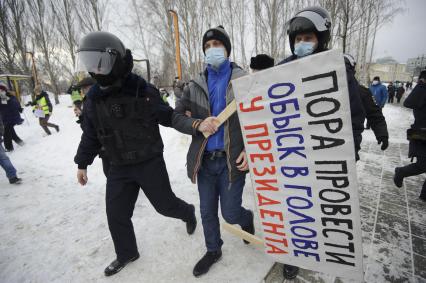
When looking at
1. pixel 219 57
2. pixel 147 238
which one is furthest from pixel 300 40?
pixel 147 238

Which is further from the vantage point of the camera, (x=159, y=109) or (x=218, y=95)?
(x=159, y=109)

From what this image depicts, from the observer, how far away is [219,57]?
1.96 meters

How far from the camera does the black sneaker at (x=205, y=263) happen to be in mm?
2168

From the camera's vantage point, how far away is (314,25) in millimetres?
1808

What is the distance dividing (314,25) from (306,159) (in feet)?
3.47

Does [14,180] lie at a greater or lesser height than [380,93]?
lesser

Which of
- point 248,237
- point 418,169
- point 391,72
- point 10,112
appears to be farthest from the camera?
point 391,72

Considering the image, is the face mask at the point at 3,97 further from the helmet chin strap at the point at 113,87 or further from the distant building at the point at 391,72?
the distant building at the point at 391,72

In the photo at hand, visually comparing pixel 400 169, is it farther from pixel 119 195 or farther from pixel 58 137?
pixel 58 137

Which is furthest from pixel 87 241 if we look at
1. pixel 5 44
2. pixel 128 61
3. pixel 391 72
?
pixel 391 72

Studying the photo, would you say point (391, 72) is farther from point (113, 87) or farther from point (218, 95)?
point (113, 87)

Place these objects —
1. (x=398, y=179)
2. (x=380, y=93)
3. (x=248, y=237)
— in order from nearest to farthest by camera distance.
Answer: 1. (x=248, y=237)
2. (x=398, y=179)
3. (x=380, y=93)

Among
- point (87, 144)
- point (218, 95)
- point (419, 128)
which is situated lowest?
point (419, 128)

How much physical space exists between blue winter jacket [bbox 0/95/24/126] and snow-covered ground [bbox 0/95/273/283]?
10.6ft
